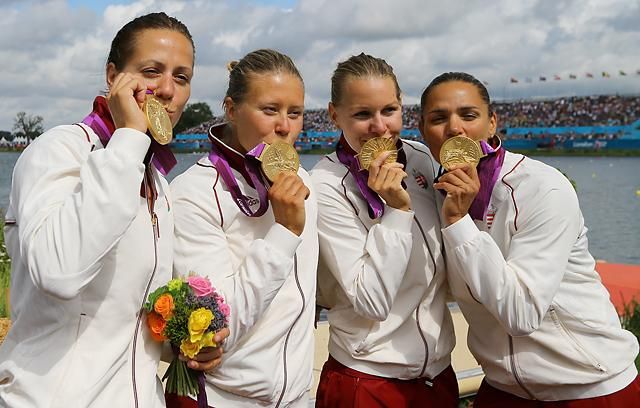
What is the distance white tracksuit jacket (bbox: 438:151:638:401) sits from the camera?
284cm

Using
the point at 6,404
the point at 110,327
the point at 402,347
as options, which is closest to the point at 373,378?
the point at 402,347

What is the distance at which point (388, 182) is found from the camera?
2.95m

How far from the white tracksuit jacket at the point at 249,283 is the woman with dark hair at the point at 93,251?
0.20m

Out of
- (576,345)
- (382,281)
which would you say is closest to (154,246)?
(382,281)

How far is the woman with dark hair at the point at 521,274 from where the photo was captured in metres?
2.85

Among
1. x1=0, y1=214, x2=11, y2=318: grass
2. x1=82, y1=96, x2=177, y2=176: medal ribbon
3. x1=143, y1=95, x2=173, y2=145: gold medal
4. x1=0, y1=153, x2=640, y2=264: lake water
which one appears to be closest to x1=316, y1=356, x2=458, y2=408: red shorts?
x1=82, y1=96, x2=177, y2=176: medal ribbon

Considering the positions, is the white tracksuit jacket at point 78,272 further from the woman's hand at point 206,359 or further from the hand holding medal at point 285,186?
the hand holding medal at point 285,186

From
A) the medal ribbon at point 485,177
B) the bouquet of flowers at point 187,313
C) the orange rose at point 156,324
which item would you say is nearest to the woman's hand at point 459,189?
the medal ribbon at point 485,177

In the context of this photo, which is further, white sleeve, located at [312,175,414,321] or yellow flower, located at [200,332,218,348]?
white sleeve, located at [312,175,414,321]

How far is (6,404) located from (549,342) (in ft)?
6.95

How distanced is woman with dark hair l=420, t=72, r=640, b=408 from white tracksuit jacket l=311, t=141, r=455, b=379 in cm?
14

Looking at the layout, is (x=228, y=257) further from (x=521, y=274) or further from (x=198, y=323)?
(x=521, y=274)

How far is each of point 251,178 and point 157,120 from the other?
22.5 inches

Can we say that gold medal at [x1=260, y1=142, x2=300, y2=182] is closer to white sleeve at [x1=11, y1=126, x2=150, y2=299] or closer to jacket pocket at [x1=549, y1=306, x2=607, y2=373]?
white sleeve at [x1=11, y1=126, x2=150, y2=299]
